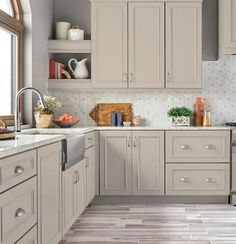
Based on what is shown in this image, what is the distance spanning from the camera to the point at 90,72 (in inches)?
200

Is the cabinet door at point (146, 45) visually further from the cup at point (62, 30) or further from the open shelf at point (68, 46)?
the cup at point (62, 30)

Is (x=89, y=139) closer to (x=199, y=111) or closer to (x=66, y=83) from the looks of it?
(x=66, y=83)

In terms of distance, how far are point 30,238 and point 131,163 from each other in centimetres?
238

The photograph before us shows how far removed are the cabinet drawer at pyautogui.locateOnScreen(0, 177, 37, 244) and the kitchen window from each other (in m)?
1.65

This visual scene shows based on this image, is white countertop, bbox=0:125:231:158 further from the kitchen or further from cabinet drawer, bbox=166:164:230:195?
cabinet drawer, bbox=166:164:230:195

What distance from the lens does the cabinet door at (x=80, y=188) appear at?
357 cm

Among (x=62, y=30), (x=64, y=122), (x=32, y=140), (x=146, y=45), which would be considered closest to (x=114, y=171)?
(x=64, y=122)

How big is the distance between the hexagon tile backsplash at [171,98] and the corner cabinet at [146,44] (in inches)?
12.7

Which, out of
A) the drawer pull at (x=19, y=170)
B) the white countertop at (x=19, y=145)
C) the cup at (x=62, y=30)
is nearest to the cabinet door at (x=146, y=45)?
the cup at (x=62, y=30)

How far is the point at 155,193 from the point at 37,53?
1834 mm

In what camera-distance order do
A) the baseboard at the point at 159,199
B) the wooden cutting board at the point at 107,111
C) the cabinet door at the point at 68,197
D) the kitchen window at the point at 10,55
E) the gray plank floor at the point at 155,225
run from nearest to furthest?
the cabinet door at the point at 68,197
the gray plank floor at the point at 155,225
the kitchen window at the point at 10,55
the baseboard at the point at 159,199
the wooden cutting board at the point at 107,111

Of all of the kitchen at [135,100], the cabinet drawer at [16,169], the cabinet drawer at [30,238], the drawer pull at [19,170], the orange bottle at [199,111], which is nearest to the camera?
the cabinet drawer at [16,169]

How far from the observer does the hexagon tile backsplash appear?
5.02 metres

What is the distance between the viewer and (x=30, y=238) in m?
2.25
